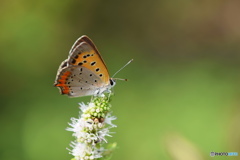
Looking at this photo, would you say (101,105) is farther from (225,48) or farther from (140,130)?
(225,48)

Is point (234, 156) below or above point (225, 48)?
below

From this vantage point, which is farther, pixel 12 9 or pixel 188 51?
pixel 188 51

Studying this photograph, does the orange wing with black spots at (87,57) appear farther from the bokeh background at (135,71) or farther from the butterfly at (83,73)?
the bokeh background at (135,71)

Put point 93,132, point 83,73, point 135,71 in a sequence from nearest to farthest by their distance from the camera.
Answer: point 93,132 < point 83,73 < point 135,71

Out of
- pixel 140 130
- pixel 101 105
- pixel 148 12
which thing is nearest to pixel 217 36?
pixel 148 12

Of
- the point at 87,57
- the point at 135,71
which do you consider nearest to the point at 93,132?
the point at 87,57

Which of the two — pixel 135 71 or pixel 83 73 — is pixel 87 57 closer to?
pixel 83 73

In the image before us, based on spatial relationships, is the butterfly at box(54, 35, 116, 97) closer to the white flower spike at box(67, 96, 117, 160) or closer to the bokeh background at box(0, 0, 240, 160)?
the white flower spike at box(67, 96, 117, 160)
